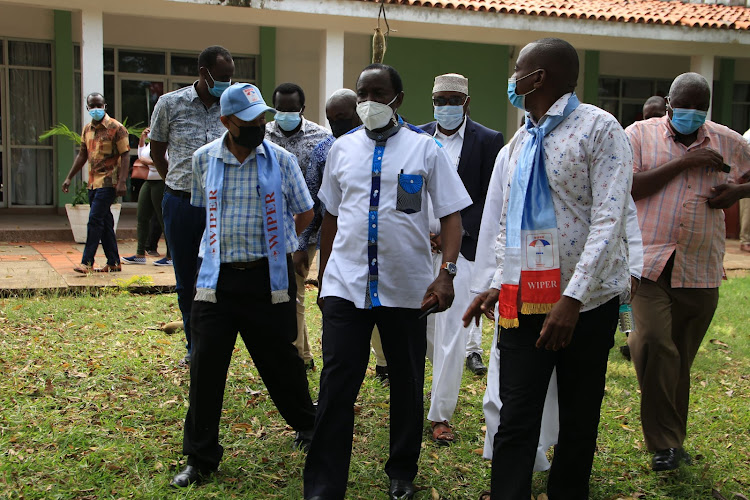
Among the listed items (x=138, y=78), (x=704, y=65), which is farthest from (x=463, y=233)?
(x=704, y=65)

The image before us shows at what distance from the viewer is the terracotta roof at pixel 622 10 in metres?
14.4

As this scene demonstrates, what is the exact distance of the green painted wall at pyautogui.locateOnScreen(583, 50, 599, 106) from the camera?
18031 mm

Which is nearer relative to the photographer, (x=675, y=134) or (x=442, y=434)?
(x=675, y=134)

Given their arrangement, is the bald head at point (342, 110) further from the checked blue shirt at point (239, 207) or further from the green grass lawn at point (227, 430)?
the green grass lawn at point (227, 430)

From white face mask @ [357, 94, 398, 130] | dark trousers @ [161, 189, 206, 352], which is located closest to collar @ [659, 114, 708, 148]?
white face mask @ [357, 94, 398, 130]

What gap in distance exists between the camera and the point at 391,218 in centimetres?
383

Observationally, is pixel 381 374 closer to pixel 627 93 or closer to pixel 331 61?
pixel 331 61

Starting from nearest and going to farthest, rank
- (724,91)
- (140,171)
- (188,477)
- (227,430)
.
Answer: (188,477) < (227,430) < (140,171) < (724,91)

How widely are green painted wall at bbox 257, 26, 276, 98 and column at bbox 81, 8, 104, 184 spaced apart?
3.59 meters

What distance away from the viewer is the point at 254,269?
4172mm

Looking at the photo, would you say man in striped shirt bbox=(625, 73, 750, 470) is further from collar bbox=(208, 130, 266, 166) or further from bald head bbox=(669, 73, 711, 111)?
collar bbox=(208, 130, 266, 166)

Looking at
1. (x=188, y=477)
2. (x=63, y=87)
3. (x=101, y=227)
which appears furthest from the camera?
(x=63, y=87)

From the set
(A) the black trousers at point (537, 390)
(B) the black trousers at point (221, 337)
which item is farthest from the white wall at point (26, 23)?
(A) the black trousers at point (537, 390)

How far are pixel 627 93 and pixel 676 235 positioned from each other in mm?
15414
